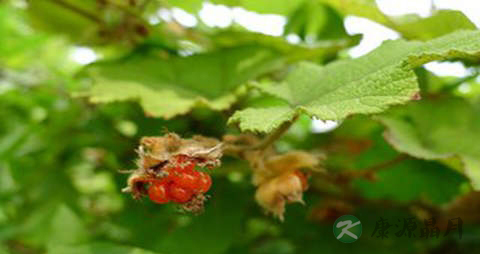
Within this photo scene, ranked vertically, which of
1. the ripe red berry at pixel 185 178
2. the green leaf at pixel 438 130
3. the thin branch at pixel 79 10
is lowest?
the green leaf at pixel 438 130

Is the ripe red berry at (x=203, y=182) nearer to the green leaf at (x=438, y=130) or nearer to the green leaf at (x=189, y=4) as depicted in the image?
the green leaf at (x=438, y=130)

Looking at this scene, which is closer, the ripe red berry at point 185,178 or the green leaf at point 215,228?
the ripe red berry at point 185,178

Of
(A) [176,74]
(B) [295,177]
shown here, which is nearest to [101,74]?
(A) [176,74]

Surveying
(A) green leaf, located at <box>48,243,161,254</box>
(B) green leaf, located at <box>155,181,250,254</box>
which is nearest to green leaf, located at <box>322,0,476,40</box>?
(B) green leaf, located at <box>155,181,250,254</box>

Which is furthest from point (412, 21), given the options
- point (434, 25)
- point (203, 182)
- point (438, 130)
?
point (203, 182)

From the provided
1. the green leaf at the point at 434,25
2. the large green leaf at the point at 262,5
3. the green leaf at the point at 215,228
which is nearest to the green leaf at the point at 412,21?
the green leaf at the point at 434,25

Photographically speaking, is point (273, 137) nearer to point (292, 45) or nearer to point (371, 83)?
point (371, 83)

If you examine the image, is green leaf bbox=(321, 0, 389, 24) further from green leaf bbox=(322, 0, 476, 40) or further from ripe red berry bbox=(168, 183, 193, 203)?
ripe red berry bbox=(168, 183, 193, 203)
